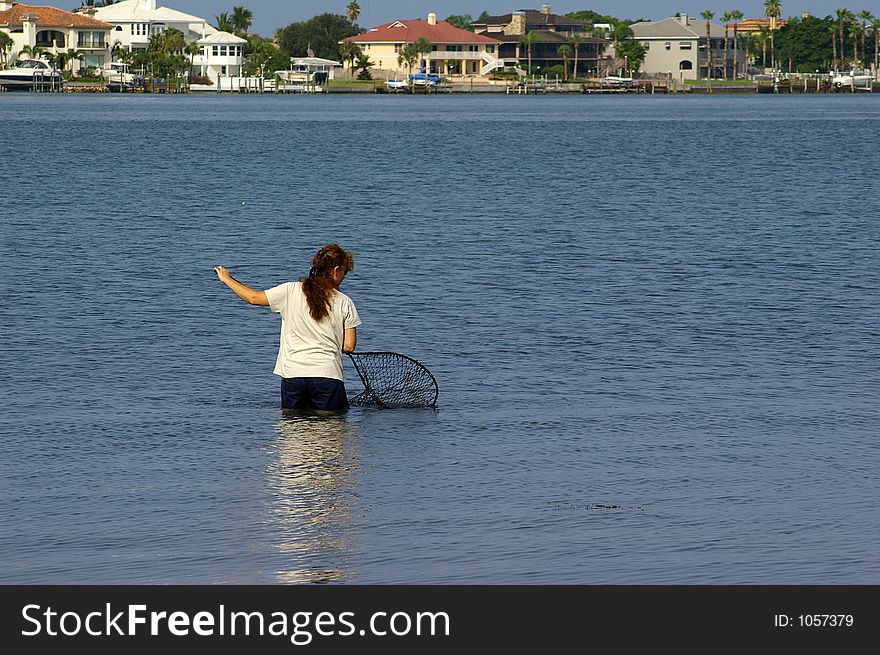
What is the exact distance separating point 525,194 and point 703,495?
4098 centimetres

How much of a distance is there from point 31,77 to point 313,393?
619 ft

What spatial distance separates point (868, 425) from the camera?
549 inches

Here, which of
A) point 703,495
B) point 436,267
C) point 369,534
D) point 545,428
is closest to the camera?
point 369,534

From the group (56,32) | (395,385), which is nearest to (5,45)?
(56,32)

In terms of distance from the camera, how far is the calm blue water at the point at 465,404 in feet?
32.5

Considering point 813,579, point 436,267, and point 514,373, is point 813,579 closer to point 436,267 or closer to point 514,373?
point 514,373

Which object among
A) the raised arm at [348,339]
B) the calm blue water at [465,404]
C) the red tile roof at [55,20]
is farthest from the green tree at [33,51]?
the raised arm at [348,339]

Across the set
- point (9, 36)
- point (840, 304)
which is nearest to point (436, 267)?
point (840, 304)

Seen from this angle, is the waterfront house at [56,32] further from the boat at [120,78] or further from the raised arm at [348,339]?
the raised arm at [348,339]

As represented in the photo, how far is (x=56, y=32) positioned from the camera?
Result: 195375 millimetres

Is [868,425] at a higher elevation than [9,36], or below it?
below

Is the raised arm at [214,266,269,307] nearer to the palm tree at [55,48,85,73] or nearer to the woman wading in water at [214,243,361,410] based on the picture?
the woman wading in water at [214,243,361,410]

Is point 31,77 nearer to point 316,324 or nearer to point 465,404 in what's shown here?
point 465,404

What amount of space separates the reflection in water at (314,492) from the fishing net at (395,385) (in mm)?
805
